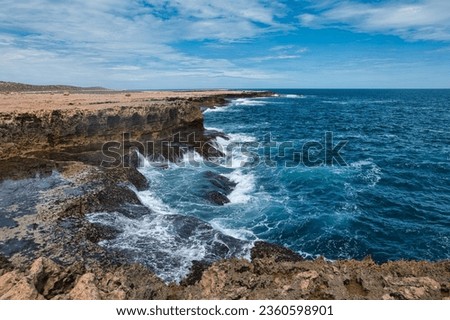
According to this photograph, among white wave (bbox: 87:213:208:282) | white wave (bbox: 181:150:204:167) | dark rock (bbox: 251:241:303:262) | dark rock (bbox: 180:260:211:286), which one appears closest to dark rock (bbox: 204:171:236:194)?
white wave (bbox: 181:150:204:167)

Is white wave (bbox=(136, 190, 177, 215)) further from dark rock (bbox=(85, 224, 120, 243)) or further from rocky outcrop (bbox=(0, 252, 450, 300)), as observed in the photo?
rocky outcrop (bbox=(0, 252, 450, 300))

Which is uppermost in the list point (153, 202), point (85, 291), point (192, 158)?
point (85, 291)

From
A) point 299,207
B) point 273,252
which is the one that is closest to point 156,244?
point 273,252

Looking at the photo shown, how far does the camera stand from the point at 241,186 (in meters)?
23.2

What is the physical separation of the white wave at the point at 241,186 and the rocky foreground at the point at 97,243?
937mm

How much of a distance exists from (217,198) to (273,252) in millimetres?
6677

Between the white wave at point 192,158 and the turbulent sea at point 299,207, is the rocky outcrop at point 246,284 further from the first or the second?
the white wave at point 192,158

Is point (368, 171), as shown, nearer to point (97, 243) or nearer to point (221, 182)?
point (221, 182)

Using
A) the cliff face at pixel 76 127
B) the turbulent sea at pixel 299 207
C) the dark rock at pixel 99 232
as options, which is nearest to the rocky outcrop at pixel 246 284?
the turbulent sea at pixel 299 207

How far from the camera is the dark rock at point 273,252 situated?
13.7 meters

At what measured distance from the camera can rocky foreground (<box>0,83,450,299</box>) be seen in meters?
7.03

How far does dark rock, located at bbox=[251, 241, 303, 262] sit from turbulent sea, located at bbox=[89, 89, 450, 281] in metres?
0.47

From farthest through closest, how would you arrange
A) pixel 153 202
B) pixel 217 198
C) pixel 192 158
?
pixel 192 158, pixel 217 198, pixel 153 202
